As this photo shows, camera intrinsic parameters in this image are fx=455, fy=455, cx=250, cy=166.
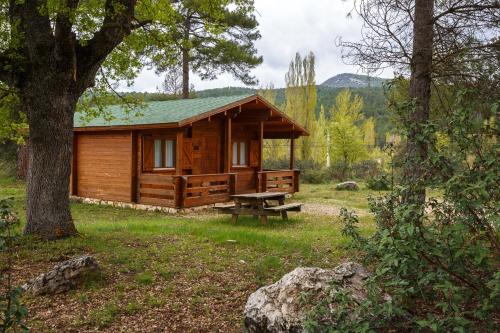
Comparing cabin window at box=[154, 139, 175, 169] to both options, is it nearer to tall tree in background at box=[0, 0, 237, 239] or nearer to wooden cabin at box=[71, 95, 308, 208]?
wooden cabin at box=[71, 95, 308, 208]

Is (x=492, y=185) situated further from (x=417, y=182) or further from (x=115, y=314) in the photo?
(x=115, y=314)

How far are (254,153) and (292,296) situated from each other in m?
15.0

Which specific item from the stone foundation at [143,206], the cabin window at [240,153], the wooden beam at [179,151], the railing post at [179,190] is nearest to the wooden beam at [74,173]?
the stone foundation at [143,206]

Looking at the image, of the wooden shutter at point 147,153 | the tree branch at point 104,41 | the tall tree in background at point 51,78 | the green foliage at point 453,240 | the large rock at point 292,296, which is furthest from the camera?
the wooden shutter at point 147,153

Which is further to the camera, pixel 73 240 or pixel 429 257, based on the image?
pixel 73 240

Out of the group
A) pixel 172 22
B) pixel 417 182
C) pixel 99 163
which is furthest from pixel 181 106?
pixel 417 182

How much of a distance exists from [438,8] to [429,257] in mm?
4521

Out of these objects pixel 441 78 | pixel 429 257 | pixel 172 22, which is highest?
pixel 172 22

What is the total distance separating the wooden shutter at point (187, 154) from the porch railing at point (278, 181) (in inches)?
114

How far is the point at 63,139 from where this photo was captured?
7.89 metres

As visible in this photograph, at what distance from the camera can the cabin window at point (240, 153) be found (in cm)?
1817

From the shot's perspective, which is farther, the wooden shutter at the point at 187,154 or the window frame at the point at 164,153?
the window frame at the point at 164,153

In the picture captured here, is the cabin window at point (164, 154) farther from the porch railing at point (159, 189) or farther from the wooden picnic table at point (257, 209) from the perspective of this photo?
the wooden picnic table at point (257, 209)

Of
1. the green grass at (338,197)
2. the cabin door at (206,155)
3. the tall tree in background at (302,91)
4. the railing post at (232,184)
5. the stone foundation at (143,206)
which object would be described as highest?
the tall tree in background at (302,91)
